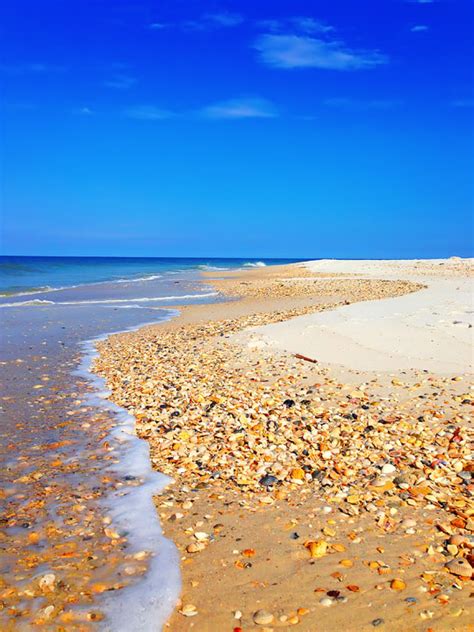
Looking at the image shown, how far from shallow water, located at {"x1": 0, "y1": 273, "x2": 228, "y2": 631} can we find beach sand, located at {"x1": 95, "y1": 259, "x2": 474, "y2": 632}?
0.76 feet

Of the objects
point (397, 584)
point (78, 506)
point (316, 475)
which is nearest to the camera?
point (397, 584)

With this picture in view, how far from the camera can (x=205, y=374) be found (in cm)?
923

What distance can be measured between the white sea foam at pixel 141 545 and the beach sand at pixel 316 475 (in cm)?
11

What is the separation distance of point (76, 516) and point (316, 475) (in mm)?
2265

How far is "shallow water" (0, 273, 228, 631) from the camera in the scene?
11.3 ft

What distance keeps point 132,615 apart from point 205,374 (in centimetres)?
593

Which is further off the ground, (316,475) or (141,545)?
(316,475)

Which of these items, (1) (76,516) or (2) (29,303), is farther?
(2) (29,303)

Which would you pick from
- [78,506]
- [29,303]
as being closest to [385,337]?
[78,506]

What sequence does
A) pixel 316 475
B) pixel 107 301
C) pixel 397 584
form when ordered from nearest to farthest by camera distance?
1. pixel 397 584
2. pixel 316 475
3. pixel 107 301

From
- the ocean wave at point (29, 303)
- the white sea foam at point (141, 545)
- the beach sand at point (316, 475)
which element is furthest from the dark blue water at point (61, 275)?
the white sea foam at point (141, 545)

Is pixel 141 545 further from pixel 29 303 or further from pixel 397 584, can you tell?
pixel 29 303

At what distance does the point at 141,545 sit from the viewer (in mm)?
4184

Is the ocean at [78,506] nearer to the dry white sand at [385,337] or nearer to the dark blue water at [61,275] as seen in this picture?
the dry white sand at [385,337]
